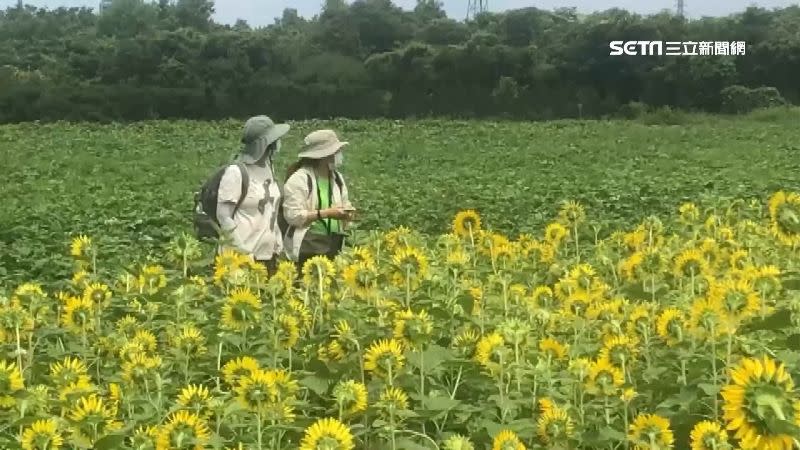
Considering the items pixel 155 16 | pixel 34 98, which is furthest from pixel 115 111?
pixel 155 16

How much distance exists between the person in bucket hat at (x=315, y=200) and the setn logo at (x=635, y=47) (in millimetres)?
28100

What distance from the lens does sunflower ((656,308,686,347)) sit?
1.87 meters

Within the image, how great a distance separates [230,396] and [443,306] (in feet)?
1.87

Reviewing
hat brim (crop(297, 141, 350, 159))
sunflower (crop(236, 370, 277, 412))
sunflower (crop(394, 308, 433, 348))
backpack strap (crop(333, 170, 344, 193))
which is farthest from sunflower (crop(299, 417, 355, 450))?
backpack strap (crop(333, 170, 344, 193))

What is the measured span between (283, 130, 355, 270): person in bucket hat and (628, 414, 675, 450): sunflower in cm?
266

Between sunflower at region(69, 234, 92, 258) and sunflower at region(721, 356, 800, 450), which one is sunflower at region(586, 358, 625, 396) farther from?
sunflower at region(69, 234, 92, 258)

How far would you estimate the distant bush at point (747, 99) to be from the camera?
30109mm

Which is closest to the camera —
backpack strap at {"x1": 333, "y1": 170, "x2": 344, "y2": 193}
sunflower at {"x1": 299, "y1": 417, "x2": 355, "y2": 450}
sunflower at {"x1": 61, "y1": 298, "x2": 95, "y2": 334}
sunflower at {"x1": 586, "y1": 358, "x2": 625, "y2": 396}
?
sunflower at {"x1": 299, "y1": 417, "x2": 355, "y2": 450}

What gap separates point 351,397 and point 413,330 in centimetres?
21

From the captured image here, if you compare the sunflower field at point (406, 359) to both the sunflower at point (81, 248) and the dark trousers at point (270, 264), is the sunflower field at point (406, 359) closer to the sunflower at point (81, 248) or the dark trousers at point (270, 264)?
the sunflower at point (81, 248)

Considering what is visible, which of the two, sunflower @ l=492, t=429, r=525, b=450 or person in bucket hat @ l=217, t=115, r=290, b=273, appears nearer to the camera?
sunflower @ l=492, t=429, r=525, b=450

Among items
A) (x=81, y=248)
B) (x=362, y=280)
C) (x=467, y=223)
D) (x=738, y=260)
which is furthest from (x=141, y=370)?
(x=467, y=223)

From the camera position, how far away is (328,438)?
4.43 ft

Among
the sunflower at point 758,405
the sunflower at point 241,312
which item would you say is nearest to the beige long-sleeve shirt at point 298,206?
the sunflower at point 241,312
